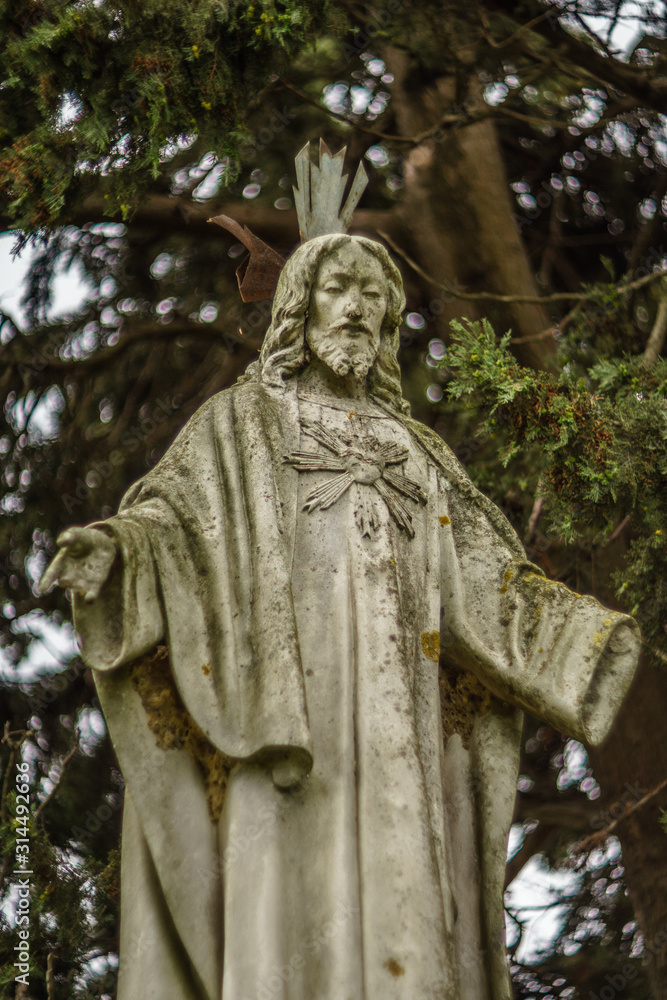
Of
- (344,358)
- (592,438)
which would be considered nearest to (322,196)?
(344,358)

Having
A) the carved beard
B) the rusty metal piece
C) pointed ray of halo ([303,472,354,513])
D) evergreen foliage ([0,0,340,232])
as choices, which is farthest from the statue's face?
evergreen foliage ([0,0,340,232])

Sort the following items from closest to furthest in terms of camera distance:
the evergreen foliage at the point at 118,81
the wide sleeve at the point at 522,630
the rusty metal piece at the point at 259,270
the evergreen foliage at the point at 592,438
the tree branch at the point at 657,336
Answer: the wide sleeve at the point at 522,630, the rusty metal piece at the point at 259,270, the evergreen foliage at the point at 592,438, the evergreen foliage at the point at 118,81, the tree branch at the point at 657,336

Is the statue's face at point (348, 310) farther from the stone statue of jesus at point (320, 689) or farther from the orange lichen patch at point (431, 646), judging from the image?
the orange lichen patch at point (431, 646)

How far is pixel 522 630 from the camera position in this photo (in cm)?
452

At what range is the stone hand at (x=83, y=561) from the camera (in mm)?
3725

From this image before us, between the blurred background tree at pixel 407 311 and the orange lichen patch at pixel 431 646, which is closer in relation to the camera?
the orange lichen patch at pixel 431 646

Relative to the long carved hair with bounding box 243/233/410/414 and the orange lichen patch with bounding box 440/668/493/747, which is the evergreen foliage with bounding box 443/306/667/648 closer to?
the long carved hair with bounding box 243/233/410/414

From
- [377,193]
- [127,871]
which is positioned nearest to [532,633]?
[127,871]

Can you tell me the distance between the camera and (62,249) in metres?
8.96

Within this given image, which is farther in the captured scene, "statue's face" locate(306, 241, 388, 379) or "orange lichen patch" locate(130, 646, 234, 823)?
"statue's face" locate(306, 241, 388, 379)

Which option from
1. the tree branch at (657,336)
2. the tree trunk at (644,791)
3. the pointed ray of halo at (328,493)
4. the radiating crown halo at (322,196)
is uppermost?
the radiating crown halo at (322,196)

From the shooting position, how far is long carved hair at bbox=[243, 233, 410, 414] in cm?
499

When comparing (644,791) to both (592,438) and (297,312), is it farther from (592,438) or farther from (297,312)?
(297,312)

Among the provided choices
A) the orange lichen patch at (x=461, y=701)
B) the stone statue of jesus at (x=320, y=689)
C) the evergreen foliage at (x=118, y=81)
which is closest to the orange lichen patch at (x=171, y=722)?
the stone statue of jesus at (x=320, y=689)
